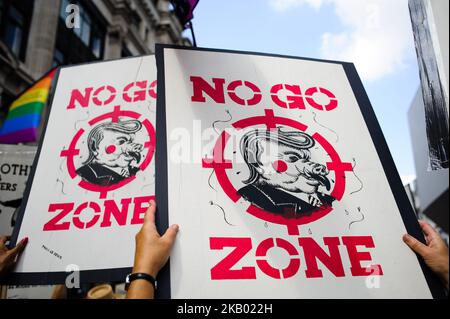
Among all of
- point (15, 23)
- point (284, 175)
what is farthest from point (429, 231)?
point (15, 23)

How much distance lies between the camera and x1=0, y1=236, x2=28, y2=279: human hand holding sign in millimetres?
1820

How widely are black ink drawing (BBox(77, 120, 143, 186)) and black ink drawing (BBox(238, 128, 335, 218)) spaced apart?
3.21ft

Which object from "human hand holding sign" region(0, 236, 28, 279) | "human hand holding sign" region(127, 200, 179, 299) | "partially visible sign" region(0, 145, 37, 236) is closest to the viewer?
"human hand holding sign" region(127, 200, 179, 299)

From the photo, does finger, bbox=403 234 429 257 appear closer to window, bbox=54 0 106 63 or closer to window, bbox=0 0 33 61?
window, bbox=0 0 33 61

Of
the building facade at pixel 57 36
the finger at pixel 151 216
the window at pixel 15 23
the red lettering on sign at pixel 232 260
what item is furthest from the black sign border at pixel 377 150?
the window at pixel 15 23

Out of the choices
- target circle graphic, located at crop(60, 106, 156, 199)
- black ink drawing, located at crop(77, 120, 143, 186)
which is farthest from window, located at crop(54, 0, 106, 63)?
black ink drawing, located at crop(77, 120, 143, 186)

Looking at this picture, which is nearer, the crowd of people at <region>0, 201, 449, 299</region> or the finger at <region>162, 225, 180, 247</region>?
the crowd of people at <region>0, 201, 449, 299</region>

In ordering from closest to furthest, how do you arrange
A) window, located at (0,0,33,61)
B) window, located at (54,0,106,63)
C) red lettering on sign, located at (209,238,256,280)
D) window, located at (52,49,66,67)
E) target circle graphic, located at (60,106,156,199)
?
red lettering on sign, located at (209,238,256,280), target circle graphic, located at (60,106,156,199), window, located at (0,0,33,61), window, located at (52,49,66,67), window, located at (54,0,106,63)

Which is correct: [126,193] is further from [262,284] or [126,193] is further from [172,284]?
[262,284]

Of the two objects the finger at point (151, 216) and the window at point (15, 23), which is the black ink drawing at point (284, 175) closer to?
the finger at point (151, 216)

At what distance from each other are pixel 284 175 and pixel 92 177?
1.36m

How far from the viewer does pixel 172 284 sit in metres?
1.36

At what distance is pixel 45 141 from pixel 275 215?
183cm
